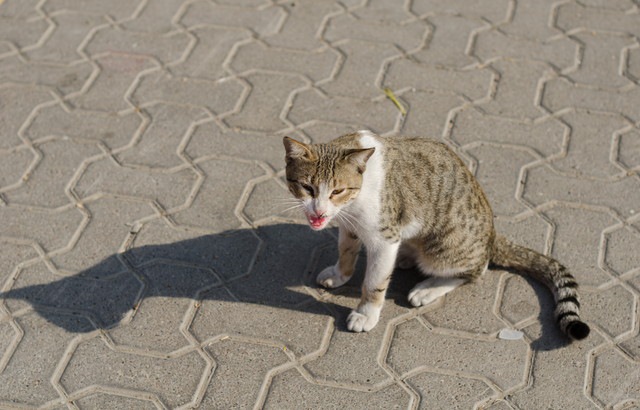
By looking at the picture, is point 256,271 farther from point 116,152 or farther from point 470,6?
point 470,6

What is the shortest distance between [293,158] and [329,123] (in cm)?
198

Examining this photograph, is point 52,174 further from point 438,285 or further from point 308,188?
point 438,285

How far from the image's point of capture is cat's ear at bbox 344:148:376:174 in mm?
4261

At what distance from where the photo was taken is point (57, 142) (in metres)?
6.16

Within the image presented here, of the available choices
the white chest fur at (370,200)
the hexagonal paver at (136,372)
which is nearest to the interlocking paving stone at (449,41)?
the white chest fur at (370,200)

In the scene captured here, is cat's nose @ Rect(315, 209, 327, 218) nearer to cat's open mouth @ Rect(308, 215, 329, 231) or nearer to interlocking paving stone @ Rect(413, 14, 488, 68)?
cat's open mouth @ Rect(308, 215, 329, 231)

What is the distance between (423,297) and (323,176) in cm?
118

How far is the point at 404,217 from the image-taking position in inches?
183

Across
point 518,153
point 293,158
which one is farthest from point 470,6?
point 293,158

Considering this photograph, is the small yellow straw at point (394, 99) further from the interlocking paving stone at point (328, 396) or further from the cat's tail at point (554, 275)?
the interlocking paving stone at point (328, 396)

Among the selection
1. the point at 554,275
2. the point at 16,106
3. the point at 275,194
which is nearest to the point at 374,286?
the point at 554,275

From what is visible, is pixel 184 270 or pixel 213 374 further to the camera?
pixel 184 270

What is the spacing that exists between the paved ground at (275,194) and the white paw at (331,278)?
6 cm

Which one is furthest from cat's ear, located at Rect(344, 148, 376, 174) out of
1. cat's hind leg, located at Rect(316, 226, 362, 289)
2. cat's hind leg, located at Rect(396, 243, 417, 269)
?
cat's hind leg, located at Rect(396, 243, 417, 269)
